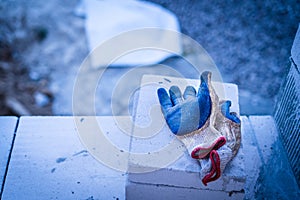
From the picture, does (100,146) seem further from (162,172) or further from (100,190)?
(162,172)

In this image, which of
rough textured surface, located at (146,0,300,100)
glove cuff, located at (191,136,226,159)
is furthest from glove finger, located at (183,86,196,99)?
rough textured surface, located at (146,0,300,100)

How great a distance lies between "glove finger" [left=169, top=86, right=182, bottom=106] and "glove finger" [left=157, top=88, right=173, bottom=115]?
2 cm

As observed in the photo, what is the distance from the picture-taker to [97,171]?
173 cm

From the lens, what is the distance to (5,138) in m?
1.86

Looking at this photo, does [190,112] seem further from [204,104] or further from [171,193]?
[171,193]

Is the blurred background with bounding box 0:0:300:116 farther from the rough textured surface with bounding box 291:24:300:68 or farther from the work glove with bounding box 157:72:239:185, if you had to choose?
the work glove with bounding box 157:72:239:185

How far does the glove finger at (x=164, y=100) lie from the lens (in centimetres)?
157

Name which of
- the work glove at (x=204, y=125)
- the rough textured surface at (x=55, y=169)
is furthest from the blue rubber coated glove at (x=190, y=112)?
the rough textured surface at (x=55, y=169)

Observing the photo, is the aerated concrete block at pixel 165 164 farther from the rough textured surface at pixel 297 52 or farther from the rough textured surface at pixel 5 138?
the rough textured surface at pixel 5 138

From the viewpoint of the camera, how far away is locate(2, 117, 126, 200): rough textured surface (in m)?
1.63

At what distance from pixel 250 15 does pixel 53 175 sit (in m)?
2.45

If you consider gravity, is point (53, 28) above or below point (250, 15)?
below

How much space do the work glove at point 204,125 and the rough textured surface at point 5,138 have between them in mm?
799

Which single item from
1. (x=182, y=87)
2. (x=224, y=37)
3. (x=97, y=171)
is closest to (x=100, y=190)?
(x=97, y=171)
